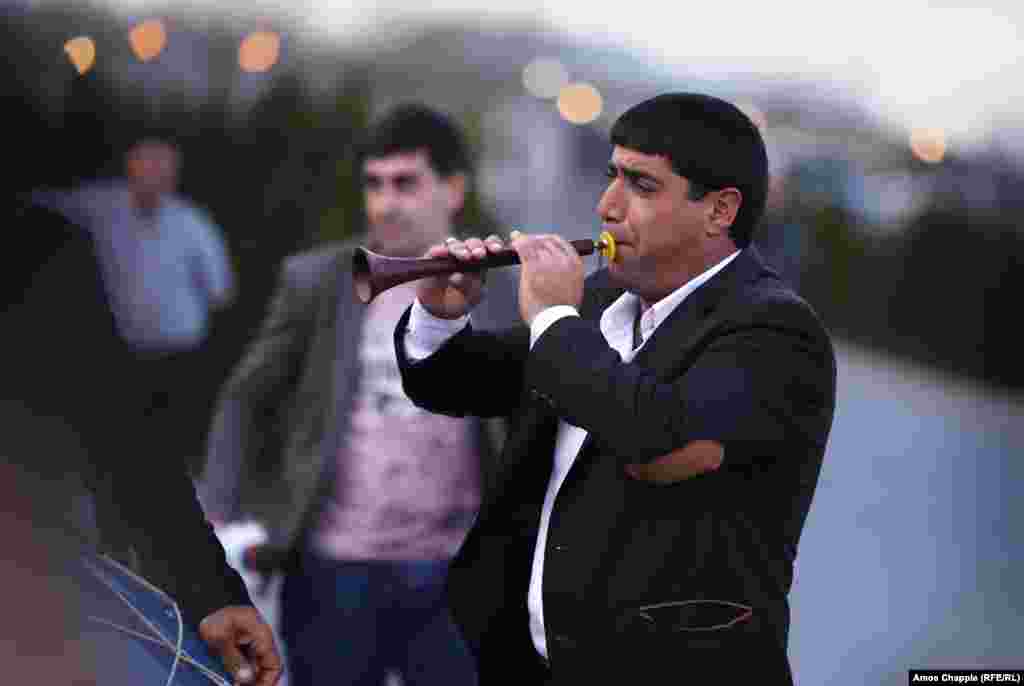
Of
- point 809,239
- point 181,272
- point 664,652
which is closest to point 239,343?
point 181,272

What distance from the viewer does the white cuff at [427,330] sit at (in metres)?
2.77

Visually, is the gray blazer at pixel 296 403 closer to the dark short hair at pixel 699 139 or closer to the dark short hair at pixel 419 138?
the dark short hair at pixel 419 138

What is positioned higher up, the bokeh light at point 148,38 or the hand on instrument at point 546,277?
the bokeh light at point 148,38

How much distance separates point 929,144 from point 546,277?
246 centimetres

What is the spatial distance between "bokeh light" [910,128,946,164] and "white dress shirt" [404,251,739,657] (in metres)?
2.16

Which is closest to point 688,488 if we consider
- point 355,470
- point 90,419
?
point 90,419

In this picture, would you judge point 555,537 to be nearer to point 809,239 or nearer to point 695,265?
point 695,265

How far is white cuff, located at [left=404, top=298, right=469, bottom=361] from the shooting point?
109 inches

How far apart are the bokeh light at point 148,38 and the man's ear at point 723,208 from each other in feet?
7.00

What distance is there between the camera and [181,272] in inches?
177

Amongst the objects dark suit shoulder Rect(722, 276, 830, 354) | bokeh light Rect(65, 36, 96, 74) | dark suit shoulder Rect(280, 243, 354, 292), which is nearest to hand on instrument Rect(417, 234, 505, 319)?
dark suit shoulder Rect(722, 276, 830, 354)

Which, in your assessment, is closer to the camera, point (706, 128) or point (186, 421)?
point (706, 128)

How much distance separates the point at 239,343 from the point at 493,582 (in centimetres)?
198

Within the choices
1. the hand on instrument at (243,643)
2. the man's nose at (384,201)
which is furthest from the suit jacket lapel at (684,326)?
the man's nose at (384,201)
